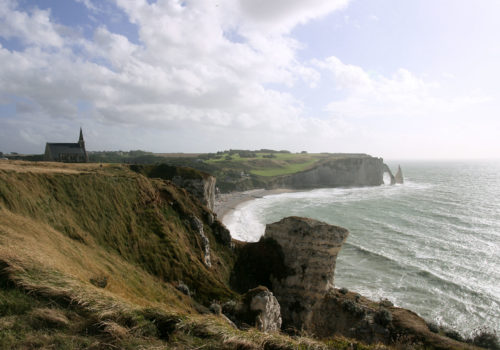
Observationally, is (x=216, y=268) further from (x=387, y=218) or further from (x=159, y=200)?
(x=387, y=218)

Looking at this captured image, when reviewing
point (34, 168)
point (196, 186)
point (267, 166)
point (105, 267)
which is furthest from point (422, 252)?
point (267, 166)

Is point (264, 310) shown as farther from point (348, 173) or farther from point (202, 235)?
point (348, 173)

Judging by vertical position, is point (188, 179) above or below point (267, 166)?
below

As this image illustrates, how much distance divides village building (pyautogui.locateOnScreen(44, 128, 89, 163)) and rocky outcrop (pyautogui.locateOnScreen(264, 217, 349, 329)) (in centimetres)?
5589

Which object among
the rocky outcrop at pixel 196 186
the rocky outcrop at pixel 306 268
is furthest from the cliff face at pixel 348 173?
the rocky outcrop at pixel 306 268

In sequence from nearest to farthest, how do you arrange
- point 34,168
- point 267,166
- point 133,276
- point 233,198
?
point 133,276 → point 34,168 → point 233,198 → point 267,166

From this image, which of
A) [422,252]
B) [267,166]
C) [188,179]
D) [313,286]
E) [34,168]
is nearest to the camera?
[34,168]

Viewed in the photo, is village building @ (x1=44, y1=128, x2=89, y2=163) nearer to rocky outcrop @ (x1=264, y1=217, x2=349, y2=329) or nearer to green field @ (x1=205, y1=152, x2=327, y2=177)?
rocky outcrop @ (x1=264, y1=217, x2=349, y2=329)

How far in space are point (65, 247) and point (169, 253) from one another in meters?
9.18

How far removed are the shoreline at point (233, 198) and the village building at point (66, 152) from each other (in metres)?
36.2

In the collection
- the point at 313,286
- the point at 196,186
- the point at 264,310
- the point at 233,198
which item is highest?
the point at 196,186

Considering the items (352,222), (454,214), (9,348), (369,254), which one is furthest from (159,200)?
(454,214)

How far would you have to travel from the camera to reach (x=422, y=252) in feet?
146

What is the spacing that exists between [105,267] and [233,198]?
87.0 metres
